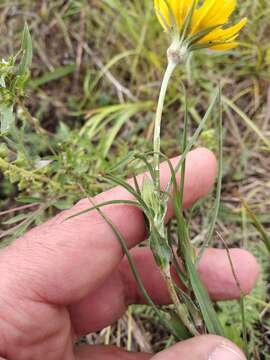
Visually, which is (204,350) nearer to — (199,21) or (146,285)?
(146,285)

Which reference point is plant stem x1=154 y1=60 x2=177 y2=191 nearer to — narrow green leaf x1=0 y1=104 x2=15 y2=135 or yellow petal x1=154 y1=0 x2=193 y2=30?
yellow petal x1=154 y1=0 x2=193 y2=30

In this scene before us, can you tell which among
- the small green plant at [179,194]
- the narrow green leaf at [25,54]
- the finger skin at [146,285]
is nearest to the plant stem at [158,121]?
the small green plant at [179,194]

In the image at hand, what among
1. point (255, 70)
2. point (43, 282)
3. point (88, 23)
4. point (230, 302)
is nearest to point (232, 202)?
point (230, 302)

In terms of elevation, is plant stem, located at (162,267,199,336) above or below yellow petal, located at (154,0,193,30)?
below

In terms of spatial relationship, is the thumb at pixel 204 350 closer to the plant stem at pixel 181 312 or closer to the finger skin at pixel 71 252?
the plant stem at pixel 181 312

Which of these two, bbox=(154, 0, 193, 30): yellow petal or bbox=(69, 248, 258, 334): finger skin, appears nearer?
bbox=(154, 0, 193, 30): yellow petal

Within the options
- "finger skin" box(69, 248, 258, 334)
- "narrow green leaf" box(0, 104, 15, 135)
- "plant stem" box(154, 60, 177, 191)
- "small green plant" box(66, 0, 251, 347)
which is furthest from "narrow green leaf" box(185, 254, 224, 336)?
"narrow green leaf" box(0, 104, 15, 135)

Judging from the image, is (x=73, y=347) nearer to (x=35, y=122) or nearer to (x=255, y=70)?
(x=35, y=122)
